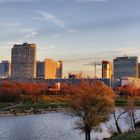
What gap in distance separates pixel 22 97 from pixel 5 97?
11.6m

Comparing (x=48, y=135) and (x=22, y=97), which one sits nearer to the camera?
(x=48, y=135)

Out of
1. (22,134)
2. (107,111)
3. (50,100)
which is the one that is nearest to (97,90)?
(107,111)

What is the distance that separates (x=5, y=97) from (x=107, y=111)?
11669 centimetres

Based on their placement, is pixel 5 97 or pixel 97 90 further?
pixel 5 97

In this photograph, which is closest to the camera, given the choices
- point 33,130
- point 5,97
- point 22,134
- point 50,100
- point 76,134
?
point 76,134

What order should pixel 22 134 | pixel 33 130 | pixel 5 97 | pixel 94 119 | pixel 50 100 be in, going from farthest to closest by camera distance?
pixel 50 100 → pixel 5 97 → pixel 33 130 → pixel 22 134 → pixel 94 119

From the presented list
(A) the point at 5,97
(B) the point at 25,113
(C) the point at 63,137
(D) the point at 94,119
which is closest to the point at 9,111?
(B) the point at 25,113

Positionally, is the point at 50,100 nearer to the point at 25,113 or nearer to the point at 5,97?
the point at 5,97

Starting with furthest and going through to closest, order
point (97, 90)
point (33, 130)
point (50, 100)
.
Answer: point (50, 100) → point (33, 130) → point (97, 90)

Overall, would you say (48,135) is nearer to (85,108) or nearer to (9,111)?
(85,108)

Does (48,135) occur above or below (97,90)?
below

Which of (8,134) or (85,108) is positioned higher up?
(85,108)

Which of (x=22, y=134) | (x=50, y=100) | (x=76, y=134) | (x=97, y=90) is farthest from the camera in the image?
(x=50, y=100)

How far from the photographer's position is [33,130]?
7338 centimetres
